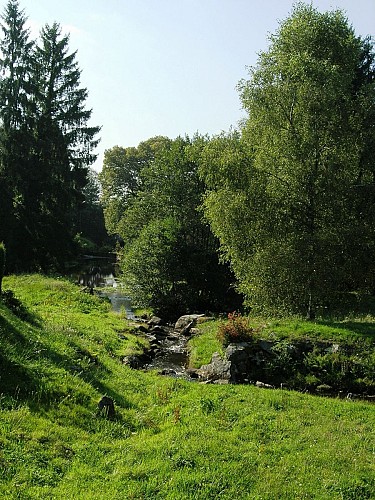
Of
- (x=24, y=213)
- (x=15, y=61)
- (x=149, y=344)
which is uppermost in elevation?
(x=15, y=61)

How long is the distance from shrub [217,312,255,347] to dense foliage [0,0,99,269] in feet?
89.7

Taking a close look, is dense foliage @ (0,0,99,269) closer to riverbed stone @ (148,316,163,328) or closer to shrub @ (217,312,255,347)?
riverbed stone @ (148,316,163,328)

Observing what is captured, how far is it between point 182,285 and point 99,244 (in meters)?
65.1

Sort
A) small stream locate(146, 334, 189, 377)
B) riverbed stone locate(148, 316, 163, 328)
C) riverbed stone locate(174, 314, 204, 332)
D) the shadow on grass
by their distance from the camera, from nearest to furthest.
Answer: the shadow on grass, small stream locate(146, 334, 189, 377), riverbed stone locate(174, 314, 204, 332), riverbed stone locate(148, 316, 163, 328)

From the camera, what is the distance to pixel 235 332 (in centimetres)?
2100

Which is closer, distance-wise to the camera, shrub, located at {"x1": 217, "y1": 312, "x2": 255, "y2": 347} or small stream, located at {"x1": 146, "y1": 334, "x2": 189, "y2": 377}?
small stream, located at {"x1": 146, "y1": 334, "x2": 189, "y2": 377}

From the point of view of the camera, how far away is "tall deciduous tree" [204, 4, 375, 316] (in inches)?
902

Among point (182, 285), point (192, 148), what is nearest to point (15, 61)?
point (192, 148)

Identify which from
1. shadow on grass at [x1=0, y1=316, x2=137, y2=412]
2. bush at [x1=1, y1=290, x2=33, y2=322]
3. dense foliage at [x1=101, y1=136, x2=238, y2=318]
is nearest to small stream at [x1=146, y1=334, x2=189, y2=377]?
shadow on grass at [x1=0, y1=316, x2=137, y2=412]

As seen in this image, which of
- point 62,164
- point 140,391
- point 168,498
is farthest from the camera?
point 62,164

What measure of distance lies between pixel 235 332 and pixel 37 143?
104ft

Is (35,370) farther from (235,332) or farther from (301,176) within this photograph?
(301,176)

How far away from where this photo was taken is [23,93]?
43.4m

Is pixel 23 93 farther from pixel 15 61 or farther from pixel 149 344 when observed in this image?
pixel 149 344
